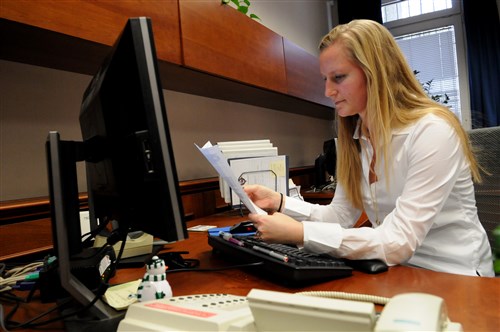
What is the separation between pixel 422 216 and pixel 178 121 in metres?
1.43

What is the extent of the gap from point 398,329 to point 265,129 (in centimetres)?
254

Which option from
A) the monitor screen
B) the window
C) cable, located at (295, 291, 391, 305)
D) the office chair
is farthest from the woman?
the window

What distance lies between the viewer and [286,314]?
1.35 ft

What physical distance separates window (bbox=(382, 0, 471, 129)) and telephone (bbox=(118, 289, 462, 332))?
12.4 ft

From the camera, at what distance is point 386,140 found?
1.04m

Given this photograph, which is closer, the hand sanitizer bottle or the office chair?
the hand sanitizer bottle

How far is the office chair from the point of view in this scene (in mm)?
1186

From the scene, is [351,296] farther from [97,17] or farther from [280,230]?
[97,17]

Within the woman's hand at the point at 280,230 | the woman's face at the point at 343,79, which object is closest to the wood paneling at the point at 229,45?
the woman's face at the point at 343,79

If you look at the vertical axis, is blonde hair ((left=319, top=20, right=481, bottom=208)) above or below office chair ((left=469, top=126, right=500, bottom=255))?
above

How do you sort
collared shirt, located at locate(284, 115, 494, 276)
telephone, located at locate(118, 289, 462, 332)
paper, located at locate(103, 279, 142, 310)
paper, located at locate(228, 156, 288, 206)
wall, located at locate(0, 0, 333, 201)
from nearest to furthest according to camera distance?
1. telephone, located at locate(118, 289, 462, 332)
2. paper, located at locate(103, 279, 142, 310)
3. collared shirt, located at locate(284, 115, 494, 276)
4. wall, located at locate(0, 0, 333, 201)
5. paper, located at locate(228, 156, 288, 206)

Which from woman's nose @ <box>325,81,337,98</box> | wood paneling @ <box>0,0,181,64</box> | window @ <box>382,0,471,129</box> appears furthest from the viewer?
window @ <box>382,0,471,129</box>

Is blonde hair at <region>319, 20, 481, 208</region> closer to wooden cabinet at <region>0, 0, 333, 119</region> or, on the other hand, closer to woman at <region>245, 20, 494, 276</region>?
woman at <region>245, 20, 494, 276</region>

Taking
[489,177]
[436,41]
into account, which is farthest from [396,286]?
[436,41]
